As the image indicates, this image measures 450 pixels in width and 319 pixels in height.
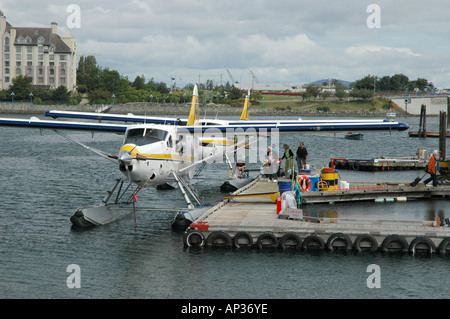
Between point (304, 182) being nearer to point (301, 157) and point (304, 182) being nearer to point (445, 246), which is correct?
point (301, 157)

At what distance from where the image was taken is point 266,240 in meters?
15.1

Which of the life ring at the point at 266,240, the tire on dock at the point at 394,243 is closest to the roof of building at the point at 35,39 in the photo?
the life ring at the point at 266,240

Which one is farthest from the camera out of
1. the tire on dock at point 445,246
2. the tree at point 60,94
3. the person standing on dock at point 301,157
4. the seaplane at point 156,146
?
the tree at point 60,94

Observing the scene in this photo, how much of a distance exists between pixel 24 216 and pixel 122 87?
447ft

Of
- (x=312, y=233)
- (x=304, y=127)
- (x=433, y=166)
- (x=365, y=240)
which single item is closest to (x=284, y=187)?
(x=304, y=127)

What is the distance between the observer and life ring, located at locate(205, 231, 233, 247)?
598 inches

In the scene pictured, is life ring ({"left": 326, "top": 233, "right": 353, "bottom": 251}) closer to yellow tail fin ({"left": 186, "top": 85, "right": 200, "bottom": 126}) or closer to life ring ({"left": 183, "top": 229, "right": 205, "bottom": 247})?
life ring ({"left": 183, "top": 229, "right": 205, "bottom": 247})

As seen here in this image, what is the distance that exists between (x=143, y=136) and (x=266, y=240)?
4.47 metres

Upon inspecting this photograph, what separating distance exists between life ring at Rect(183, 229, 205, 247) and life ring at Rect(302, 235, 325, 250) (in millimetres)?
2626

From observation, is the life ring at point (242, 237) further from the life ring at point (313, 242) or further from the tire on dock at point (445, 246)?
the tire on dock at point (445, 246)

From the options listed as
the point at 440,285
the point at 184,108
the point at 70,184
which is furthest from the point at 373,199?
the point at 184,108

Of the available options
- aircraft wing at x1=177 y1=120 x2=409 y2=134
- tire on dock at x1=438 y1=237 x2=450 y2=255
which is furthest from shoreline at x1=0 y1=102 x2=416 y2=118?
tire on dock at x1=438 y1=237 x2=450 y2=255

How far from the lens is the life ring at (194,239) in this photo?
15.3 m

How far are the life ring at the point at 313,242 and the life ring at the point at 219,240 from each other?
1.90 m
